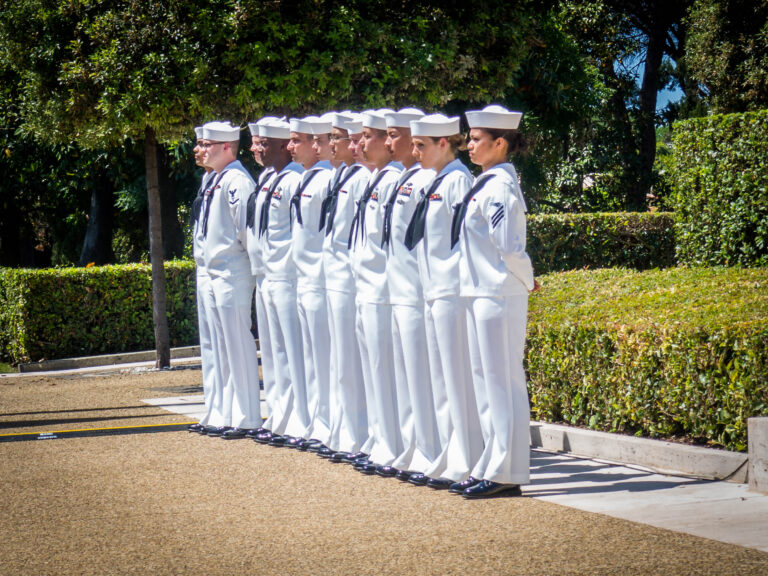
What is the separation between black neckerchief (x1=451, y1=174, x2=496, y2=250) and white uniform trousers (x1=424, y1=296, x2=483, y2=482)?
0.39 metres

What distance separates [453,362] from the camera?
679 centimetres

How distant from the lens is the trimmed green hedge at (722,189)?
1215 centimetres

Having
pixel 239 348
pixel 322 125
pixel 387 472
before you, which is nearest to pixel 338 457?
pixel 387 472

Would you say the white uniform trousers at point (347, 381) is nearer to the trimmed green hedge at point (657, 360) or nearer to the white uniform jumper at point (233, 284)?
the white uniform jumper at point (233, 284)

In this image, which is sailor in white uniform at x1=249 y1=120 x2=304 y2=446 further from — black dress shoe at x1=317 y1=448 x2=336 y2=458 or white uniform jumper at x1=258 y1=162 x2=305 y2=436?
black dress shoe at x1=317 y1=448 x2=336 y2=458

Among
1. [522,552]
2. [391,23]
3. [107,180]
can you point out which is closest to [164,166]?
[107,180]

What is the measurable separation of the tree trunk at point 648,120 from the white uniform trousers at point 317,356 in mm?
23061

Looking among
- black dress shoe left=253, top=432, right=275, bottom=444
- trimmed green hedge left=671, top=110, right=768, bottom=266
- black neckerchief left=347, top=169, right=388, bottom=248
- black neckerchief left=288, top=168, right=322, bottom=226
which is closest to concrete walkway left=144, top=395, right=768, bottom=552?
black neckerchief left=347, top=169, right=388, bottom=248

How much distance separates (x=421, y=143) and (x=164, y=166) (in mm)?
15294

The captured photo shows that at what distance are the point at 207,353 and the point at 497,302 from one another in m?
3.66

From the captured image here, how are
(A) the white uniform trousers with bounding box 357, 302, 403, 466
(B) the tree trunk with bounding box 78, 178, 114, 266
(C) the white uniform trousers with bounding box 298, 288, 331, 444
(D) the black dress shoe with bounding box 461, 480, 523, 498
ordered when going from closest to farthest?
(D) the black dress shoe with bounding box 461, 480, 523, 498, (A) the white uniform trousers with bounding box 357, 302, 403, 466, (C) the white uniform trousers with bounding box 298, 288, 331, 444, (B) the tree trunk with bounding box 78, 178, 114, 266

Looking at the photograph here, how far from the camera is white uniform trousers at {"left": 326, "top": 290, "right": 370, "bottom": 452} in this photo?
7801mm

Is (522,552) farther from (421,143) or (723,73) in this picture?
(723,73)

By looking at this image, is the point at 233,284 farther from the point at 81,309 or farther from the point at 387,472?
the point at 81,309
